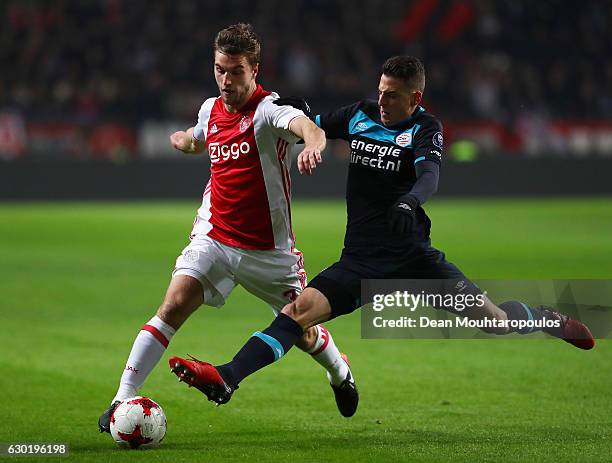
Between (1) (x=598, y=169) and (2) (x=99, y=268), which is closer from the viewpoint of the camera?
(2) (x=99, y=268)

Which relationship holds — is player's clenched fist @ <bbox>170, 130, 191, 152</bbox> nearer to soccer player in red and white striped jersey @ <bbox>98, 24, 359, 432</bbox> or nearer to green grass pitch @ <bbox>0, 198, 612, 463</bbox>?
soccer player in red and white striped jersey @ <bbox>98, 24, 359, 432</bbox>

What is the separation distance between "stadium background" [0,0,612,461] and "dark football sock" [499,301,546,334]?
50cm

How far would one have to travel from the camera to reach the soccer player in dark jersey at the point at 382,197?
6.25 metres

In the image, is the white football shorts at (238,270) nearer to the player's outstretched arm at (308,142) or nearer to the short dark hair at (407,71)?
the player's outstretched arm at (308,142)

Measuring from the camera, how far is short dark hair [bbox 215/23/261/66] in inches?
247

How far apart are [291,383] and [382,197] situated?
1997 mm

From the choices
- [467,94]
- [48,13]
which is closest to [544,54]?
[467,94]

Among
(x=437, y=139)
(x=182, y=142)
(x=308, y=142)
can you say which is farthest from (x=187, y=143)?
(x=437, y=139)

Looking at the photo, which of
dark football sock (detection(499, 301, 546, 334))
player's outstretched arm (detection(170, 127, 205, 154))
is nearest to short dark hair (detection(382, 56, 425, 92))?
player's outstretched arm (detection(170, 127, 205, 154))

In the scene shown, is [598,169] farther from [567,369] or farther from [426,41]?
[567,369]

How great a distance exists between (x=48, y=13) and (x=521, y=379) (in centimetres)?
2384

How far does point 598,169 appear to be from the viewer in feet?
90.7

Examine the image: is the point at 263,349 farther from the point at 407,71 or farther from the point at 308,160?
the point at 407,71

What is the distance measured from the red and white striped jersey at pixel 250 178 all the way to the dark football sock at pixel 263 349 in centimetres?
53
